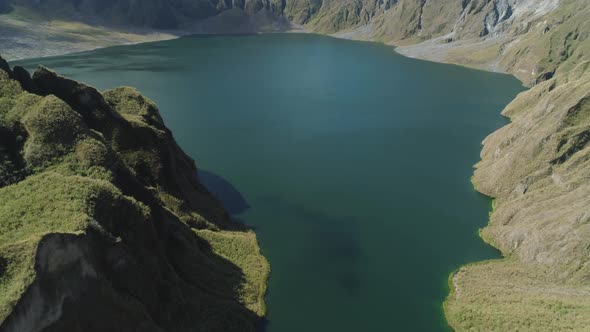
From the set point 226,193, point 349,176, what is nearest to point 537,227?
point 349,176

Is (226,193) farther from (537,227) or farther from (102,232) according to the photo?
(537,227)

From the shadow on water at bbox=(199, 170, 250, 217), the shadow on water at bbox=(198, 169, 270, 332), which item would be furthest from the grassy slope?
the shadow on water at bbox=(199, 170, 250, 217)

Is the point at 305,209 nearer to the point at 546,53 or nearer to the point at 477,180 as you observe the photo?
the point at 477,180

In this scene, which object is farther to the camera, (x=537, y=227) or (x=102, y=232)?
(x=537, y=227)

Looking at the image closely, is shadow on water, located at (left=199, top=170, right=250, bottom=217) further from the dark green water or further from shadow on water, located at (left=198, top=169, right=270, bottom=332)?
the dark green water

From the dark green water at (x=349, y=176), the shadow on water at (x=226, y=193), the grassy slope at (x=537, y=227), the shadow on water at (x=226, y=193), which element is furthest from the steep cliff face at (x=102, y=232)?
the grassy slope at (x=537, y=227)

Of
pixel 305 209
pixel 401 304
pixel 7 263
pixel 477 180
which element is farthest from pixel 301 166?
pixel 7 263
